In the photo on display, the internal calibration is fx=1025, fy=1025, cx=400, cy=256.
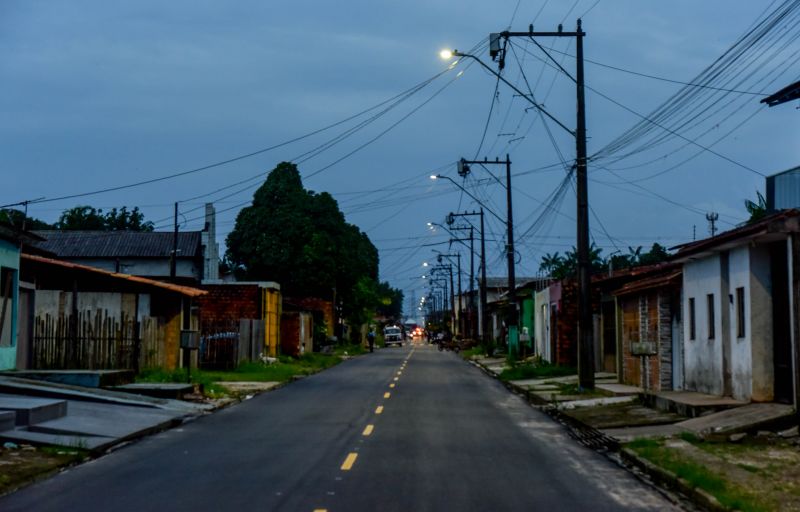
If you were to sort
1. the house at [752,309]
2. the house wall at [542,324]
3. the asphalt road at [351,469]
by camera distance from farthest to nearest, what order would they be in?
the house wall at [542,324] → the house at [752,309] → the asphalt road at [351,469]

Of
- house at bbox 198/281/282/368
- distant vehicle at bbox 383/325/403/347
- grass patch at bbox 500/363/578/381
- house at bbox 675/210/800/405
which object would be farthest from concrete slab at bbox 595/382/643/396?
distant vehicle at bbox 383/325/403/347

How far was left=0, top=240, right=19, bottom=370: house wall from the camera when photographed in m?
26.0

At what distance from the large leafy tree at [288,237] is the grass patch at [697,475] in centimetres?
5685

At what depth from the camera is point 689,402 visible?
2077 centimetres

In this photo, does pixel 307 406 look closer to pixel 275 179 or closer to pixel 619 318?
pixel 619 318

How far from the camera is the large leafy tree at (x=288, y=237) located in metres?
72.3

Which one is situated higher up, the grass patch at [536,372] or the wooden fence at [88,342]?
the wooden fence at [88,342]

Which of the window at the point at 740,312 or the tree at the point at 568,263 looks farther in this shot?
the tree at the point at 568,263

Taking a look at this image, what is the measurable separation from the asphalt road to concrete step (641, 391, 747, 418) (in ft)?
8.41

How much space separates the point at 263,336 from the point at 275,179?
1018 inches

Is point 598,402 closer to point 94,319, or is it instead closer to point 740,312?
point 740,312

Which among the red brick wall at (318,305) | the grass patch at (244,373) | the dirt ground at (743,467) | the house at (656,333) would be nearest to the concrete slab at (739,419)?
the dirt ground at (743,467)

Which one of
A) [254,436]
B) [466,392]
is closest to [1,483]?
[254,436]

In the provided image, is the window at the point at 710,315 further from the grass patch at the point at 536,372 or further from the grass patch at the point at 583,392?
the grass patch at the point at 536,372
